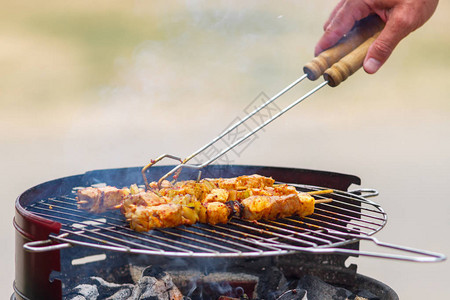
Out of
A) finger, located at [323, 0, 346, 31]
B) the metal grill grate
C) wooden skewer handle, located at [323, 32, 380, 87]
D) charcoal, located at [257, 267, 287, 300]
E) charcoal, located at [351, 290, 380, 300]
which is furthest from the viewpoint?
finger, located at [323, 0, 346, 31]

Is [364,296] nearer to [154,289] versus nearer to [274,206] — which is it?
[274,206]

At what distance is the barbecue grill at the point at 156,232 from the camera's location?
318 centimetres

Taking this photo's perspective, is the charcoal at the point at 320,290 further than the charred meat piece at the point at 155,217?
Yes

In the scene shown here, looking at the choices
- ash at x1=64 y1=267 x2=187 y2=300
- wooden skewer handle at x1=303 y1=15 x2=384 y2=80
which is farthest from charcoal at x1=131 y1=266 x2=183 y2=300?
wooden skewer handle at x1=303 y1=15 x2=384 y2=80

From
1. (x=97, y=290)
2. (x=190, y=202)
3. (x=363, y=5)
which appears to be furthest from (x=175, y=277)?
Result: (x=363, y=5)

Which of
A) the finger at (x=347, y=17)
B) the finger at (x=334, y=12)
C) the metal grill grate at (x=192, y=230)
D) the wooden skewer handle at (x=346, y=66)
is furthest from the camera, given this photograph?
the finger at (x=334, y=12)

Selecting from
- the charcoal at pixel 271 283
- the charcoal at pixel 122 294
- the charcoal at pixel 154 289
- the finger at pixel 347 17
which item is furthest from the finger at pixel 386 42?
the charcoal at pixel 122 294

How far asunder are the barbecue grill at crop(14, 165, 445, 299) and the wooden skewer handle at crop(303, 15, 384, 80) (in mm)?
1108

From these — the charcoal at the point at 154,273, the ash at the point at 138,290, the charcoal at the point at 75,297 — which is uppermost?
the charcoal at the point at 154,273

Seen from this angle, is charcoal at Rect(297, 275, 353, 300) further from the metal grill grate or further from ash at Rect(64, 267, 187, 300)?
ash at Rect(64, 267, 187, 300)

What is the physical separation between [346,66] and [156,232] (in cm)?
193

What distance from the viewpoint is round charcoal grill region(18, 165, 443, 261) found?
3.16 meters

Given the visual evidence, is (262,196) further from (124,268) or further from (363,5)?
(363,5)

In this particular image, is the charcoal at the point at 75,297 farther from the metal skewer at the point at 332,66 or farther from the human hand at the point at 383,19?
the human hand at the point at 383,19
